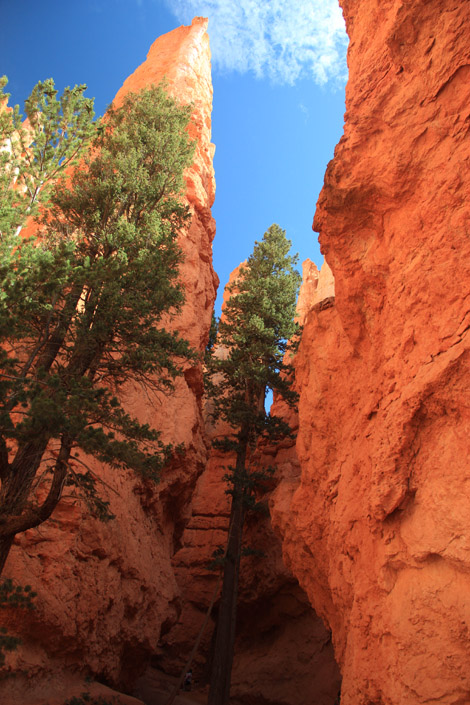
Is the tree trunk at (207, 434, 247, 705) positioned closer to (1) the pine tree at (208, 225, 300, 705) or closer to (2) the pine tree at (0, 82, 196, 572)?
(1) the pine tree at (208, 225, 300, 705)

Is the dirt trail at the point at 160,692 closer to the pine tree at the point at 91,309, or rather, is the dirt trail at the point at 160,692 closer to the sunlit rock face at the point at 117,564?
the sunlit rock face at the point at 117,564

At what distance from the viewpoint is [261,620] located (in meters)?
20.0

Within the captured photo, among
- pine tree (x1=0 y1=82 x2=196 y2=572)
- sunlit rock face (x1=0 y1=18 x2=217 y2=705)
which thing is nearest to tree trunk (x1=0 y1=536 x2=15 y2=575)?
pine tree (x1=0 y1=82 x2=196 y2=572)

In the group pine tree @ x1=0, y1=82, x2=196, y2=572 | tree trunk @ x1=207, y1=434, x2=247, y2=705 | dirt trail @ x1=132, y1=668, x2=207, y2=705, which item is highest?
pine tree @ x1=0, y1=82, x2=196, y2=572

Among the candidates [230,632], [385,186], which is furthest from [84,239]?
[230,632]

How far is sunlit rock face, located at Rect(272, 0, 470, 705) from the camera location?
5570 mm

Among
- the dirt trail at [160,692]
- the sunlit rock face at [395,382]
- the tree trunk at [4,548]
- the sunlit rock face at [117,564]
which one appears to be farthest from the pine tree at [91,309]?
the dirt trail at [160,692]

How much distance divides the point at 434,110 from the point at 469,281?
3.06 meters

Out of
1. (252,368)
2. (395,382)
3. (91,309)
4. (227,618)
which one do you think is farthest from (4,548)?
(252,368)

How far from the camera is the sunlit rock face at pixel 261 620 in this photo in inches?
667

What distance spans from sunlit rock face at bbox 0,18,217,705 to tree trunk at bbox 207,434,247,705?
4.90 feet

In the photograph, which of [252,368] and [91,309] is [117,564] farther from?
[252,368]

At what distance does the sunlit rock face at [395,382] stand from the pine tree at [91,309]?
347cm

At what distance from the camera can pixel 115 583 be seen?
11688 millimetres
